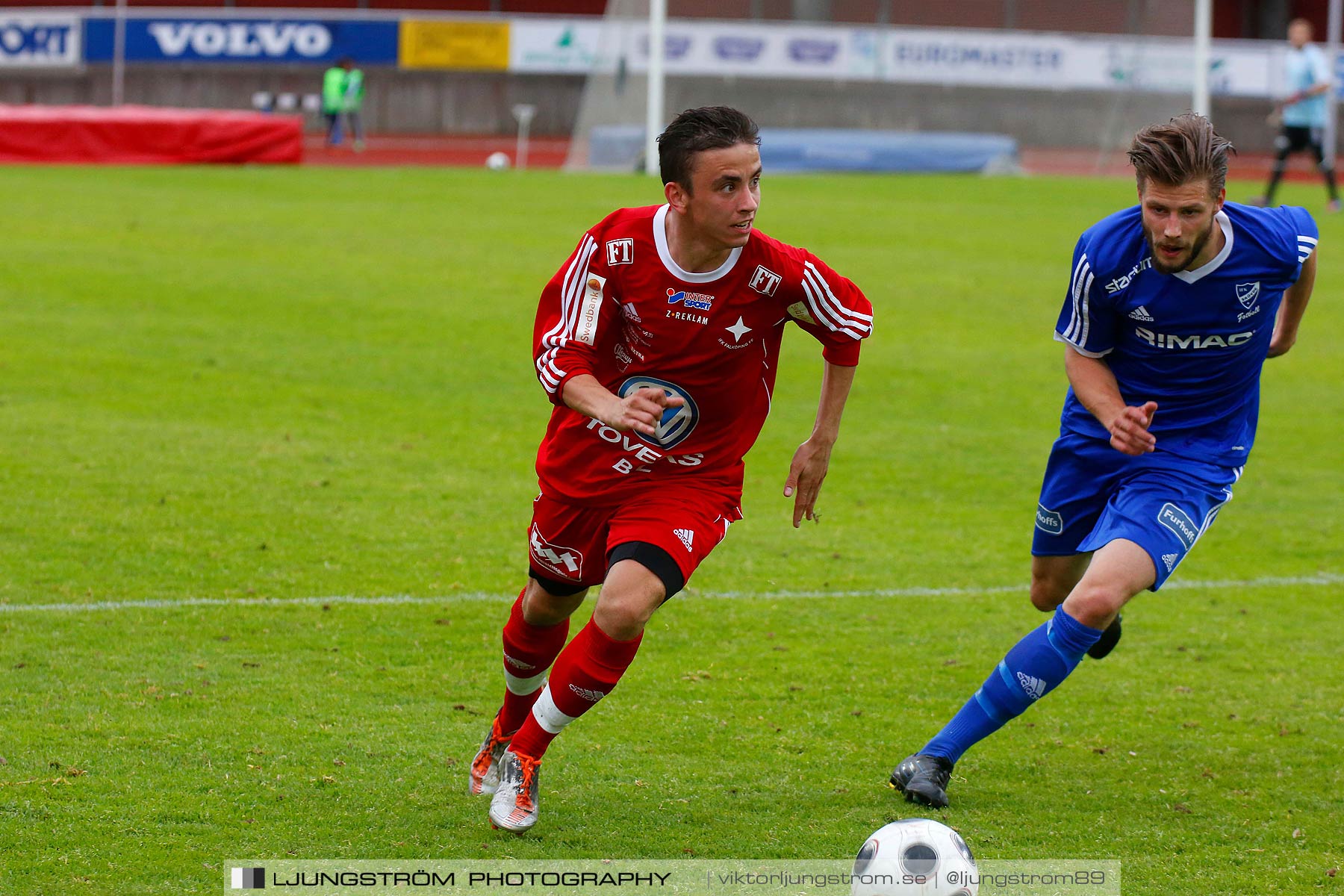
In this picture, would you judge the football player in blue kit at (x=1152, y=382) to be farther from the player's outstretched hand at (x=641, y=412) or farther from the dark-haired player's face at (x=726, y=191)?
the player's outstretched hand at (x=641, y=412)

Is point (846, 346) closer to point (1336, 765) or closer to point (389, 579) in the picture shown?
point (1336, 765)

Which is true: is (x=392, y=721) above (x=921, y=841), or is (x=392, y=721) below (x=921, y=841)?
below

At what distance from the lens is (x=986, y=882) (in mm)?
4145

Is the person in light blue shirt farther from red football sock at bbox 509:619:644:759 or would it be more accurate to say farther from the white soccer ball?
the white soccer ball

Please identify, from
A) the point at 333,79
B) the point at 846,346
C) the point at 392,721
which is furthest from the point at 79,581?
the point at 333,79

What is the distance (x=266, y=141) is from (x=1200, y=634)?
23673mm

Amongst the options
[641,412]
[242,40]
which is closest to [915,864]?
[641,412]

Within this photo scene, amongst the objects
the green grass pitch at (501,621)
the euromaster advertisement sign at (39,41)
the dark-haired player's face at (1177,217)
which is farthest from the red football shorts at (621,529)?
the euromaster advertisement sign at (39,41)

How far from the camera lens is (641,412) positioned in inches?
159

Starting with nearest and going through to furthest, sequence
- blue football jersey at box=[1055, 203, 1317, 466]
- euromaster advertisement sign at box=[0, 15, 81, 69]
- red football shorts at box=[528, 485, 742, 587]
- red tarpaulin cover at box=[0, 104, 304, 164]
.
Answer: red football shorts at box=[528, 485, 742, 587], blue football jersey at box=[1055, 203, 1317, 466], red tarpaulin cover at box=[0, 104, 304, 164], euromaster advertisement sign at box=[0, 15, 81, 69]

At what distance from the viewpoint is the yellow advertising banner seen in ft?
121

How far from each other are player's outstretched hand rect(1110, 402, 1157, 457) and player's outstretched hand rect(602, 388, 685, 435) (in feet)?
4.53

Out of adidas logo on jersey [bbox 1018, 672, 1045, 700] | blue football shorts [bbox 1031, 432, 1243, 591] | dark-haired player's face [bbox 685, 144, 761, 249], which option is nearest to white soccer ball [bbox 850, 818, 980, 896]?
adidas logo on jersey [bbox 1018, 672, 1045, 700]

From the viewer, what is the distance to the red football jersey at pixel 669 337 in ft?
14.8
